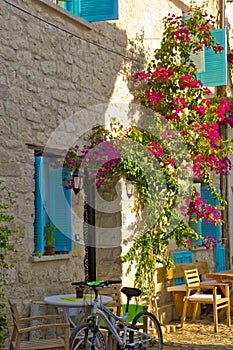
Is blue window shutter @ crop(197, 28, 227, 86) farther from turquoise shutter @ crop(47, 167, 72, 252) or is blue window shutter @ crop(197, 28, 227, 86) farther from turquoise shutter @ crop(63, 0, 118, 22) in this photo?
turquoise shutter @ crop(47, 167, 72, 252)

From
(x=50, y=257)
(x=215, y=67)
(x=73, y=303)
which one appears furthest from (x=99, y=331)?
(x=215, y=67)

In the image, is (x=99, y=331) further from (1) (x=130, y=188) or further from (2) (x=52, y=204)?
(1) (x=130, y=188)

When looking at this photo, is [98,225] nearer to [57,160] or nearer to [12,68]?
[57,160]

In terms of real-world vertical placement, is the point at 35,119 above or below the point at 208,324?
above

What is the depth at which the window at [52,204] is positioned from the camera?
7.91m

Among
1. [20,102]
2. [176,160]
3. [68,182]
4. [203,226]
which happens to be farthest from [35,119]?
[203,226]

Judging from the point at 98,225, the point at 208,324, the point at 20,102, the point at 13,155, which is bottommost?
the point at 208,324

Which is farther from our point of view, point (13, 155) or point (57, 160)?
point (57, 160)

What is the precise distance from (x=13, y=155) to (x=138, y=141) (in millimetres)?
2507

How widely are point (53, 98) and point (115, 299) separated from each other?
2.40 m

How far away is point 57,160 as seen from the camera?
8.40m

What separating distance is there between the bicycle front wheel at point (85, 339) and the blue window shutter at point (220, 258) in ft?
21.1

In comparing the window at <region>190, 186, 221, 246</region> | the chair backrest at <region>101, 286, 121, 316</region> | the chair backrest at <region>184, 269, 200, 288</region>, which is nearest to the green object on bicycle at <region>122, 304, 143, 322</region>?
the chair backrest at <region>101, 286, 121, 316</region>

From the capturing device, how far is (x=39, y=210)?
A: 7.91 metres
